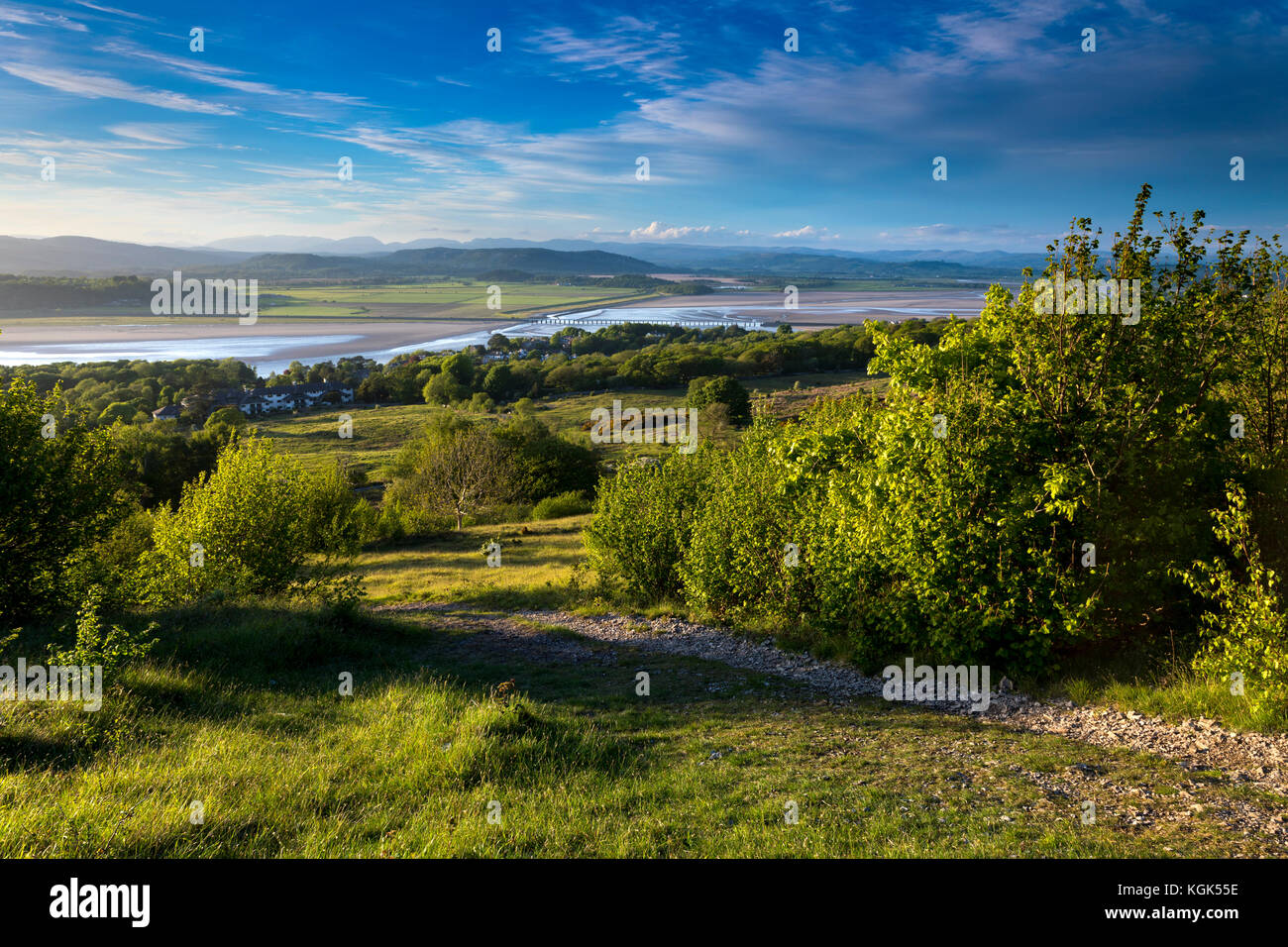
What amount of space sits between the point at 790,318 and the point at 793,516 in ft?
621

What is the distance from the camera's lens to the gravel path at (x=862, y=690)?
957cm

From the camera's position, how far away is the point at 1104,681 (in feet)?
41.4

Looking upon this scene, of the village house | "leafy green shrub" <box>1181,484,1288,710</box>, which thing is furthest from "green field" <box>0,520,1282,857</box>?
the village house

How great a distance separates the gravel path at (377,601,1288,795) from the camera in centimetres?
957

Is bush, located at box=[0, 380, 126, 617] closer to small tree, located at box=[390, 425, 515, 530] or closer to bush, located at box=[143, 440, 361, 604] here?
bush, located at box=[143, 440, 361, 604]

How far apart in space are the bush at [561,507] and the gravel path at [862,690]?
98.4 ft

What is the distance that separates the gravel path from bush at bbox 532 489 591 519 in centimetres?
2999

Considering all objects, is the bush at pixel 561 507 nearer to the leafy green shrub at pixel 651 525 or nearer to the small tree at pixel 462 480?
the small tree at pixel 462 480

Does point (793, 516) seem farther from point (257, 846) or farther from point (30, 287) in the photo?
point (30, 287)

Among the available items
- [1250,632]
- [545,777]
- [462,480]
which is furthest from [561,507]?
[1250,632]

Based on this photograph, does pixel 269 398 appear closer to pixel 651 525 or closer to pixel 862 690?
pixel 651 525

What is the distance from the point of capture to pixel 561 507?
58438 millimetres

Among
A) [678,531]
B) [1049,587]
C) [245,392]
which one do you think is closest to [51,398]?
[678,531]

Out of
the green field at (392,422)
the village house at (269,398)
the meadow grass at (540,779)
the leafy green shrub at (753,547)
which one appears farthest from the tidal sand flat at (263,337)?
the meadow grass at (540,779)
